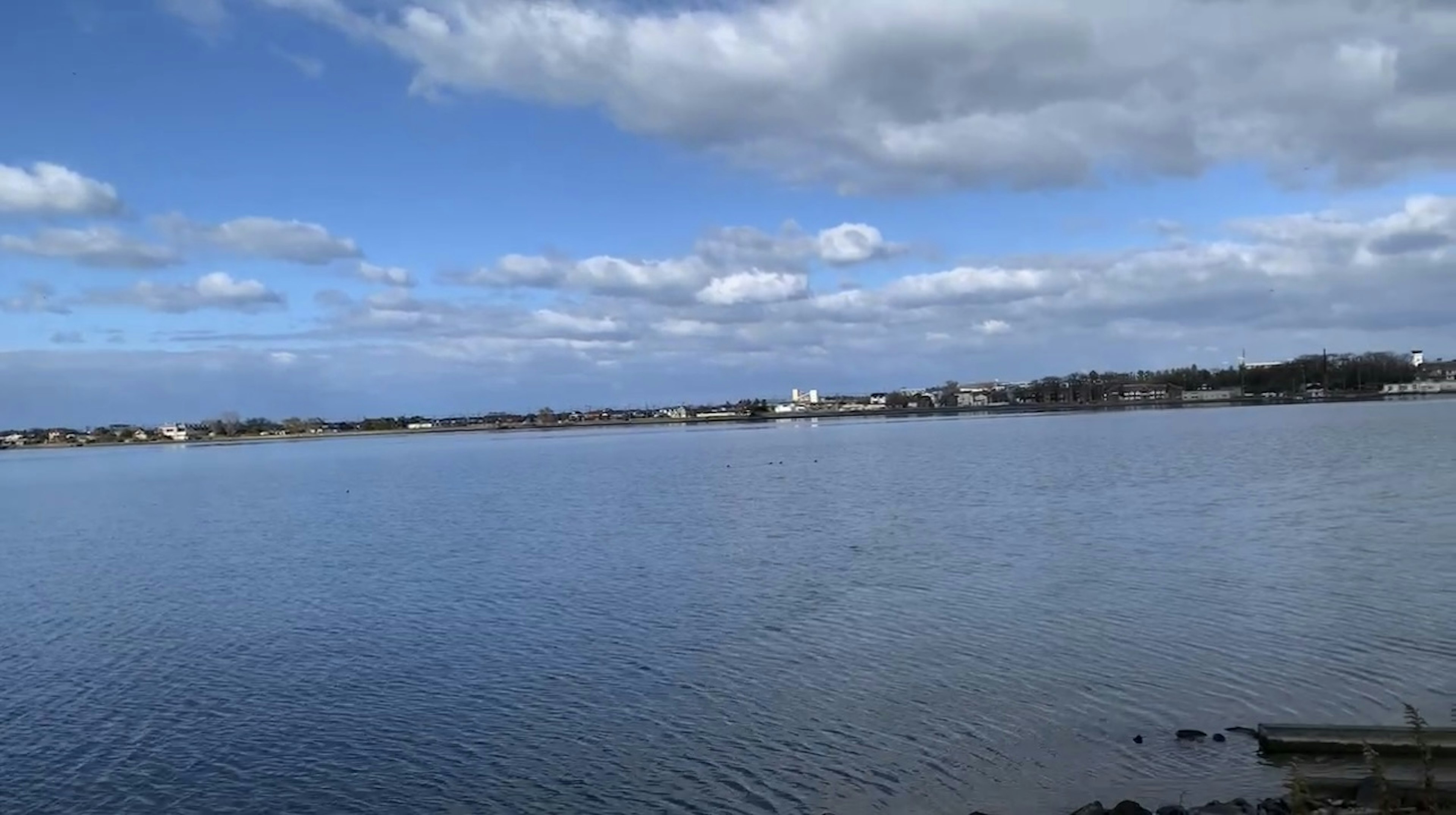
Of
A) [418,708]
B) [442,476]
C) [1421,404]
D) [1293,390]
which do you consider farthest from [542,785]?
[1293,390]

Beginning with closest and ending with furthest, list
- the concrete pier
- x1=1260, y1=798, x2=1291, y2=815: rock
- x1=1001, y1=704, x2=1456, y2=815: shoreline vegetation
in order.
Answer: x1=1001, y1=704, x2=1456, y2=815: shoreline vegetation, x1=1260, y1=798, x2=1291, y2=815: rock, the concrete pier

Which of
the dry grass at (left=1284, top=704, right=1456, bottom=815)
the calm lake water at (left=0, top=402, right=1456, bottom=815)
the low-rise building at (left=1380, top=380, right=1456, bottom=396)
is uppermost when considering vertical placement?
the low-rise building at (left=1380, top=380, right=1456, bottom=396)

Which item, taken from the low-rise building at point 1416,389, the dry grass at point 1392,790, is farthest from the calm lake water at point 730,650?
the low-rise building at point 1416,389

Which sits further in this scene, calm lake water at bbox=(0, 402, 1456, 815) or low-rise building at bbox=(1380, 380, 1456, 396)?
low-rise building at bbox=(1380, 380, 1456, 396)

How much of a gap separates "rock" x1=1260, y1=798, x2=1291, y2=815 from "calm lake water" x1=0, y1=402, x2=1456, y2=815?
0.73m

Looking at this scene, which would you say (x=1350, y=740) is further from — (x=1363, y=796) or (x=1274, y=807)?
(x=1274, y=807)

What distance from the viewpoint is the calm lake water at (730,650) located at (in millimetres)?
12516

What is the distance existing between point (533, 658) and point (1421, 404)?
162787 mm

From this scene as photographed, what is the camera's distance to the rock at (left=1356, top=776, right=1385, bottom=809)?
1004 centimetres

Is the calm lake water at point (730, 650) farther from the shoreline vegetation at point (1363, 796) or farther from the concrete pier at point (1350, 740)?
the shoreline vegetation at point (1363, 796)

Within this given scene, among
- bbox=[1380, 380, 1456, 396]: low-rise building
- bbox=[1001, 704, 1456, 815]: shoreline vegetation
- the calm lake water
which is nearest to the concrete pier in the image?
bbox=[1001, 704, 1456, 815]: shoreline vegetation

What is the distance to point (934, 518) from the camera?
36188 millimetres

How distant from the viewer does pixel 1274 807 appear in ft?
33.6

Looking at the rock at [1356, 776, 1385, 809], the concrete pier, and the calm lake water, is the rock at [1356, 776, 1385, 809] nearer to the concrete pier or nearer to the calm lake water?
the concrete pier
